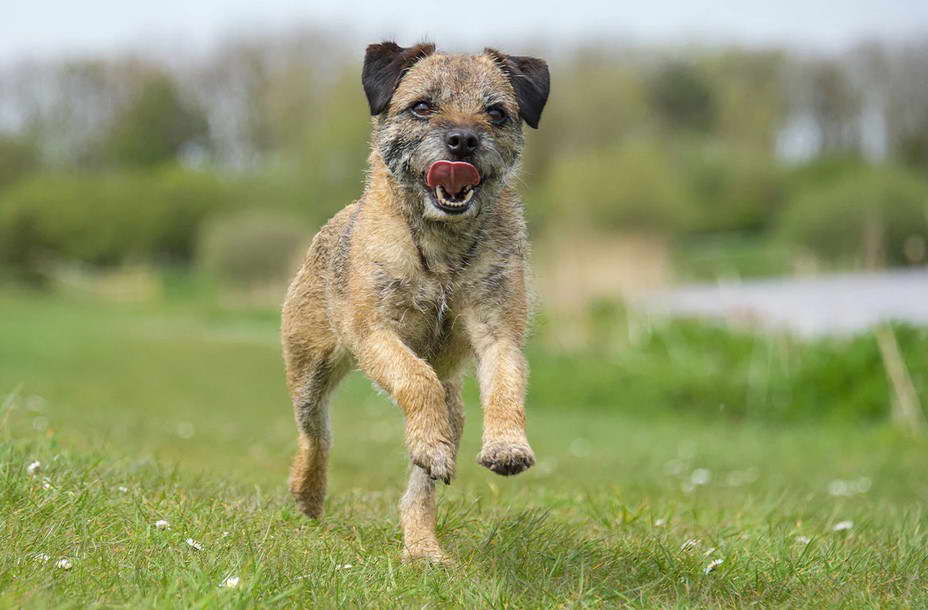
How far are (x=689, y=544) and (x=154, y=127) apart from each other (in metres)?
54.4

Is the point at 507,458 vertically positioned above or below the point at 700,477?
above

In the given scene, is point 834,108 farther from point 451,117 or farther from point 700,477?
point 451,117

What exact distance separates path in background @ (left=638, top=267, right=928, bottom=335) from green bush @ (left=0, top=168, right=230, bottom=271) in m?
31.4

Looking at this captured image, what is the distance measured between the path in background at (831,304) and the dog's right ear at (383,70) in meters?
9.49

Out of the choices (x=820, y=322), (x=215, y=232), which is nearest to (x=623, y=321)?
(x=820, y=322)

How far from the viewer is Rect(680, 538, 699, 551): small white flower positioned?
480cm

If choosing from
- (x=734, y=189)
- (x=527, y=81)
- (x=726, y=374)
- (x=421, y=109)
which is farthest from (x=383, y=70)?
(x=734, y=189)

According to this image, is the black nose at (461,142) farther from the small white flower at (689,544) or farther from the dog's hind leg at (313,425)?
the small white flower at (689,544)

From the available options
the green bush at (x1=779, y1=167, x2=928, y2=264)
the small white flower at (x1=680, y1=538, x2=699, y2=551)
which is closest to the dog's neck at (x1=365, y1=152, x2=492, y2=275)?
the small white flower at (x1=680, y1=538, x2=699, y2=551)

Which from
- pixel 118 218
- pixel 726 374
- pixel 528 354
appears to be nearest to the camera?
pixel 726 374

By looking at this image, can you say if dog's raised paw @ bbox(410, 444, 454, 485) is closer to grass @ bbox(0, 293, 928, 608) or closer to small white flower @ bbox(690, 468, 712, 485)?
grass @ bbox(0, 293, 928, 608)

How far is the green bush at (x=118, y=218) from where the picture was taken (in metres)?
48.1

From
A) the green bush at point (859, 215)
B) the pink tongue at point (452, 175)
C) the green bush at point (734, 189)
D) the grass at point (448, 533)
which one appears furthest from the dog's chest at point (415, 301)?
the green bush at point (734, 189)

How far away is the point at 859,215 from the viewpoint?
23.3 meters
